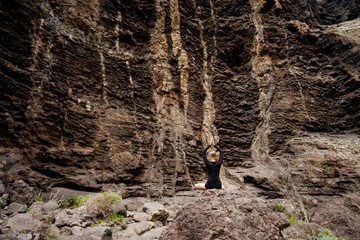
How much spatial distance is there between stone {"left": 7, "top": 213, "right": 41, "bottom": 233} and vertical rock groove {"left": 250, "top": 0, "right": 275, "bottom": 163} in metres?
10.4

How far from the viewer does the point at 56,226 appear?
3.38 m

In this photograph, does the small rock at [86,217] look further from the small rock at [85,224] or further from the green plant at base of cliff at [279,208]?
the green plant at base of cliff at [279,208]

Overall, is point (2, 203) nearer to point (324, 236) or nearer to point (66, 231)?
point (66, 231)

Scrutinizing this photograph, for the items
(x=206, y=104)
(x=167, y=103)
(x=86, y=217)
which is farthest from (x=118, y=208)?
(x=206, y=104)

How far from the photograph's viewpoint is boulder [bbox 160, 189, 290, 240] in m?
2.70

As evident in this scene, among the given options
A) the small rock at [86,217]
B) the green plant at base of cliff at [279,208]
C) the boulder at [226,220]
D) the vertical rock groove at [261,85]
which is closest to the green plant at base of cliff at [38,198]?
the small rock at [86,217]

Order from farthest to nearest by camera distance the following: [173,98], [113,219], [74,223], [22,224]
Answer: [173,98]
[113,219]
[74,223]
[22,224]

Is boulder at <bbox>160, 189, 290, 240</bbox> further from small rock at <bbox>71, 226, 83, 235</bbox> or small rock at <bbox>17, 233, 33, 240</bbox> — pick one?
small rock at <bbox>17, 233, 33, 240</bbox>

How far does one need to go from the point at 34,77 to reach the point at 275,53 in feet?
44.6

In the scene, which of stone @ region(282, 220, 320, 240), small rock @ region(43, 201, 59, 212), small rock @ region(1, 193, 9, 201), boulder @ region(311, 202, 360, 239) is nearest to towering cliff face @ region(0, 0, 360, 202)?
small rock @ region(1, 193, 9, 201)

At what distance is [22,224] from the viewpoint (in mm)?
3012

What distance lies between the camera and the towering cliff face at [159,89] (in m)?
5.47

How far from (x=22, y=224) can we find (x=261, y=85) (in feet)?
41.8

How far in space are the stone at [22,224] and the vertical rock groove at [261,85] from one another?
10.4 meters
